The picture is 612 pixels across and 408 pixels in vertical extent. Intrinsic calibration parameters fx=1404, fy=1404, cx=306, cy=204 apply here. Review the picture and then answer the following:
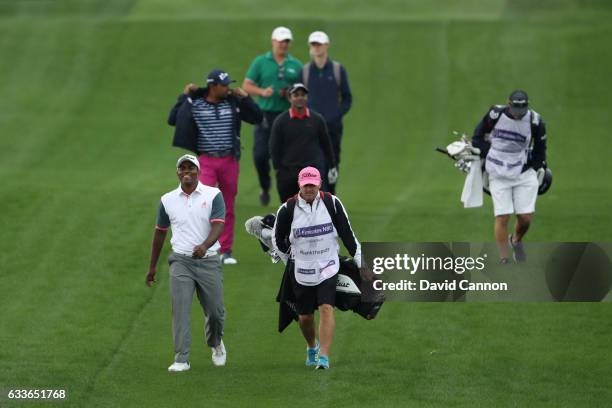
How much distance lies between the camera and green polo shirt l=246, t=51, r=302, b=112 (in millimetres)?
18875

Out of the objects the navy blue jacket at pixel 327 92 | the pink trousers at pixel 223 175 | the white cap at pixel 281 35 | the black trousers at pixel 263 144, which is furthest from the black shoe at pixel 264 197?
the pink trousers at pixel 223 175

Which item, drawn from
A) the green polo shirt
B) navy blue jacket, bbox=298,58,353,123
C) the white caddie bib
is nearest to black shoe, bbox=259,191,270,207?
the green polo shirt

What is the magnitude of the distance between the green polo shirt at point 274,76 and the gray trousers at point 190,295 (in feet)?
20.6


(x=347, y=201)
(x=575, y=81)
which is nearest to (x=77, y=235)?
(x=347, y=201)

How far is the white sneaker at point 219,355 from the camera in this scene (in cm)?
1299

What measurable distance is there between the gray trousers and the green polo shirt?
629 cm

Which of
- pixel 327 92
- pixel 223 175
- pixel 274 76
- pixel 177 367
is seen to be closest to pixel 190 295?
pixel 177 367

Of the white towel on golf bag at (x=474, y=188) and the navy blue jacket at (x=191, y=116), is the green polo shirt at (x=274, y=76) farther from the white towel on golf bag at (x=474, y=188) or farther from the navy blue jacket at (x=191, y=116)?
the white towel on golf bag at (x=474, y=188)

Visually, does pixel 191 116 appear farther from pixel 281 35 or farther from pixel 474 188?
pixel 474 188

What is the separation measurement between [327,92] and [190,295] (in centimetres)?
658

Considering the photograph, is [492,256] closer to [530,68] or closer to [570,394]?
[570,394]

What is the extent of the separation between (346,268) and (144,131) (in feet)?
49.5

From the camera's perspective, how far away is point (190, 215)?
500 inches

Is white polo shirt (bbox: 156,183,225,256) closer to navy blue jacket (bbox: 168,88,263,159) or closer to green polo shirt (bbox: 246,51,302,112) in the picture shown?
navy blue jacket (bbox: 168,88,263,159)
